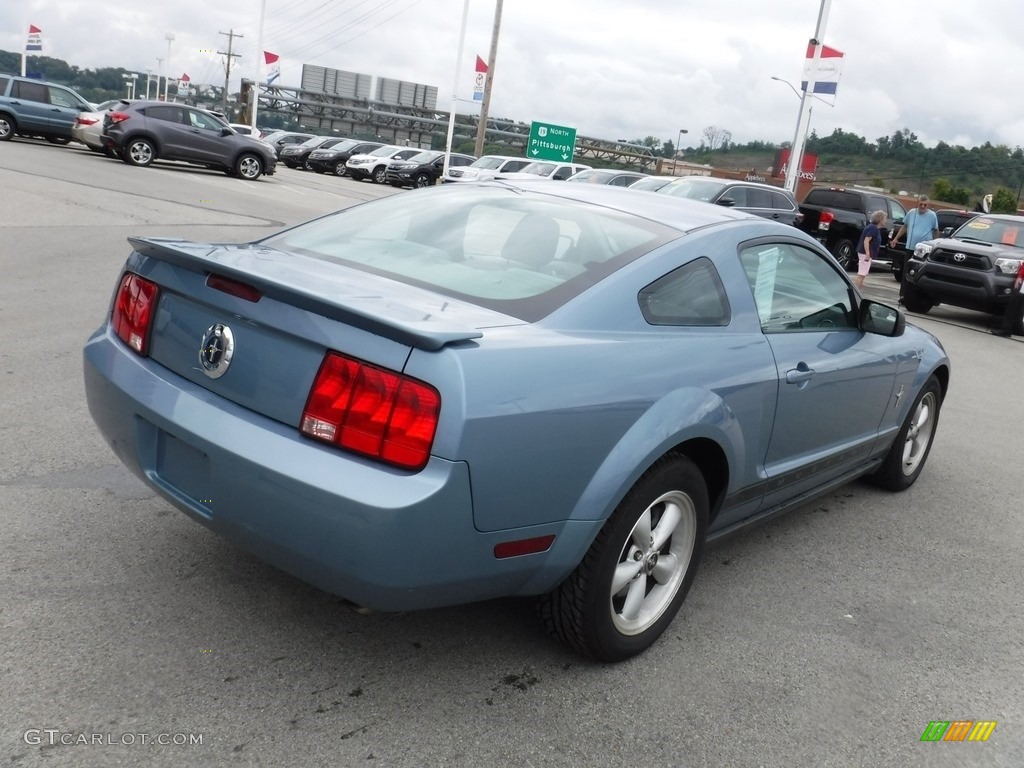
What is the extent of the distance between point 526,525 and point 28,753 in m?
1.38

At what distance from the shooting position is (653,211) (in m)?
3.84

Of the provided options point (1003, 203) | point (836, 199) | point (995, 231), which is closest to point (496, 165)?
point (836, 199)

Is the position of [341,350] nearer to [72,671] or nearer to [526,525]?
[526,525]

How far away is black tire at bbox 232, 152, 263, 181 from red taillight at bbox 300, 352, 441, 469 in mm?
23222

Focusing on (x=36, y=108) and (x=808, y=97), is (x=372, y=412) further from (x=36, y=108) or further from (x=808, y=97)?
(x=808, y=97)

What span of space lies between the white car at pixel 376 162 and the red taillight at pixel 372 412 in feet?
115

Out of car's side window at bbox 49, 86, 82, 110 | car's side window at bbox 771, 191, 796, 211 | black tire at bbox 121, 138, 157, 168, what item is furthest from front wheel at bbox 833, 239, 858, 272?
car's side window at bbox 49, 86, 82, 110

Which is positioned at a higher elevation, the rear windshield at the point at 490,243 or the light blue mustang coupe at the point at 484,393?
the rear windshield at the point at 490,243

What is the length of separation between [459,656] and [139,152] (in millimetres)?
22109

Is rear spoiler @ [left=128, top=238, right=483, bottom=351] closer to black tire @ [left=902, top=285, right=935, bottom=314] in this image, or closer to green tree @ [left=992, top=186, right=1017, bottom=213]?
black tire @ [left=902, top=285, right=935, bottom=314]

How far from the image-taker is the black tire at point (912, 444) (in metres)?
5.26

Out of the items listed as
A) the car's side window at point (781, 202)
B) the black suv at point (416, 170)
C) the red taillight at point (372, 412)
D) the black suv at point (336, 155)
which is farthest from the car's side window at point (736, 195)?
the black suv at point (336, 155)

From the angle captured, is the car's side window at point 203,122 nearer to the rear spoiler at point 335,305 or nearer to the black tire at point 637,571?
the rear spoiler at point 335,305

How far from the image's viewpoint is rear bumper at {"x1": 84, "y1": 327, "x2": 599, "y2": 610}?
2463 mm
